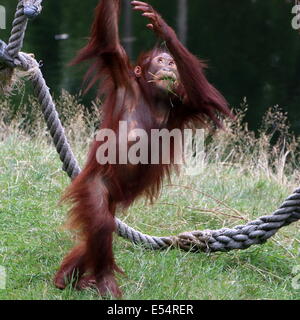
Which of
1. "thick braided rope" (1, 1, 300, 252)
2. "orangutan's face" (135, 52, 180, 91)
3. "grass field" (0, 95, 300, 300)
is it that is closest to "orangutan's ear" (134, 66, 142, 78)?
"orangutan's face" (135, 52, 180, 91)

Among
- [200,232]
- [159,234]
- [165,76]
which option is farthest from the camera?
[159,234]

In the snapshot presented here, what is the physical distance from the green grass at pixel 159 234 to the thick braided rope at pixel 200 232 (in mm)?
70

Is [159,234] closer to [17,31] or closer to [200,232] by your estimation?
[200,232]

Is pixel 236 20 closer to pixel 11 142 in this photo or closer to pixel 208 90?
pixel 11 142

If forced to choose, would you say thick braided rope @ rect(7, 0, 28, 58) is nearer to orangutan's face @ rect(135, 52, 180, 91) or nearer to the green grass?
orangutan's face @ rect(135, 52, 180, 91)

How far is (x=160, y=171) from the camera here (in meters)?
3.92

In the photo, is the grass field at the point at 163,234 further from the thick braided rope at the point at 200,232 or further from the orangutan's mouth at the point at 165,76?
the orangutan's mouth at the point at 165,76

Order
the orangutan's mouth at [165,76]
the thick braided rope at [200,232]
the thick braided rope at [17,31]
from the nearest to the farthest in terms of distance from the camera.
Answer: the thick braided rope at [17,31], the orangutan's mouth at [165,76], the thick braided rope at [200,232]

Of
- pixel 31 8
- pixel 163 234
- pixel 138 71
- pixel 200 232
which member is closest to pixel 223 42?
pixel 163 234

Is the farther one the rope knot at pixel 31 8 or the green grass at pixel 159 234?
the green grass at pixel 159 234

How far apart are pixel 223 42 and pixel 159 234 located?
1201 centimetres

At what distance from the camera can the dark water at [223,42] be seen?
12312mm

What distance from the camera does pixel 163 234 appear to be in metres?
4.53

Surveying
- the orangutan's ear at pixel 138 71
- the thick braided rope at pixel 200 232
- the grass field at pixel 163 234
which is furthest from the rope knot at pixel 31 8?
the grass field at pixel 163 234
